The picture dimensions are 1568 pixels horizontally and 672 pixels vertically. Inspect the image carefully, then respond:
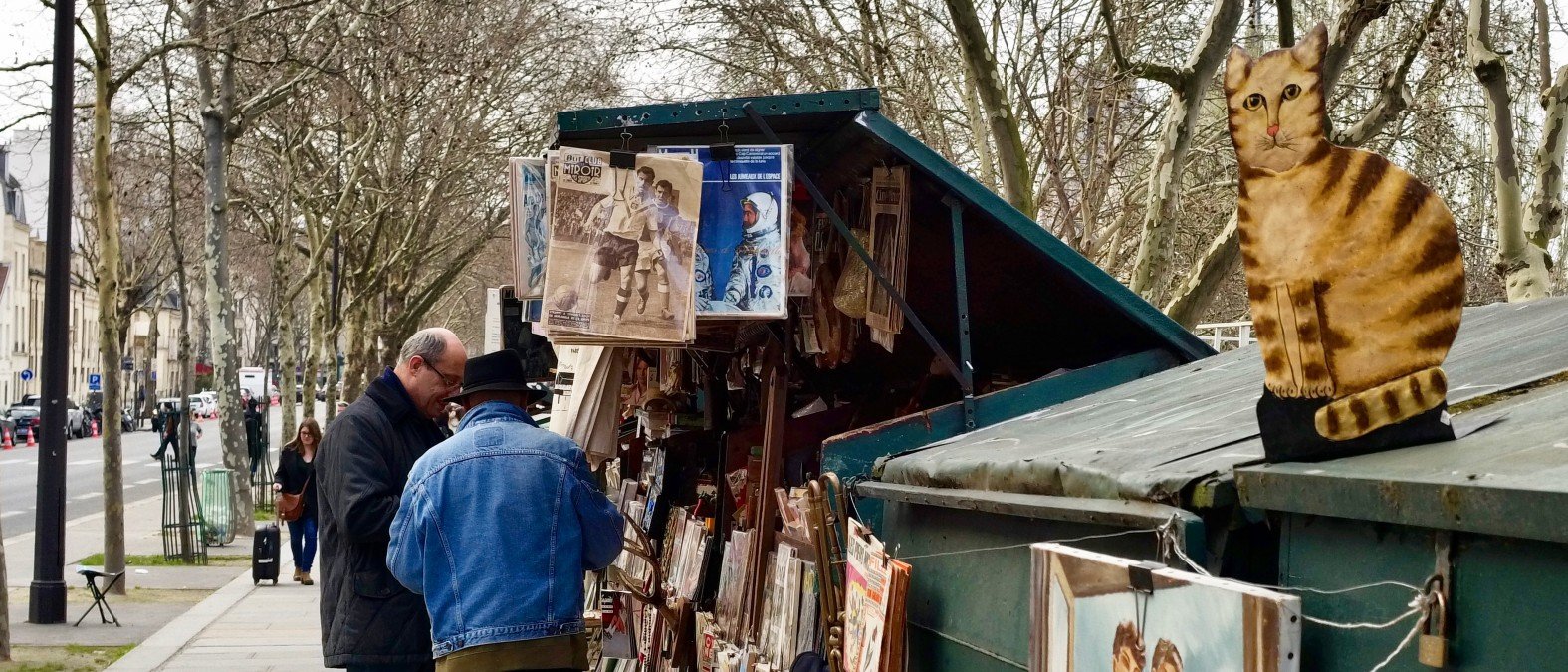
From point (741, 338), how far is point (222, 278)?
13.7 meters

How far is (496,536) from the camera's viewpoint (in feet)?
14.5

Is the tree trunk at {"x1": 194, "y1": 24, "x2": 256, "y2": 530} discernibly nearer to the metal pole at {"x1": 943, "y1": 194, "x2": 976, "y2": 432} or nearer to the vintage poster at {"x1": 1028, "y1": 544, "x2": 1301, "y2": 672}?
the metal pole at {"x1": 943, "y1": 194, "x2": 976, "y2": 432}

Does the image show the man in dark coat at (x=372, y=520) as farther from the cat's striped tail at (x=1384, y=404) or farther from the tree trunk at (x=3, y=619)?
the tree trunk at (x=3, y=619)

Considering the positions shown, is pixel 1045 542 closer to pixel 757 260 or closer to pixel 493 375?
pixel 757 260

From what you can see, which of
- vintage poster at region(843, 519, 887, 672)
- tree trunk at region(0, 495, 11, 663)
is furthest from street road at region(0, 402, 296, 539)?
vintage poster at region(843, 519, 887, 672)

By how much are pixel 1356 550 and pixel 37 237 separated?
95.6 metres

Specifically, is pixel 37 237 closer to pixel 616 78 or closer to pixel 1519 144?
pixel 616 78

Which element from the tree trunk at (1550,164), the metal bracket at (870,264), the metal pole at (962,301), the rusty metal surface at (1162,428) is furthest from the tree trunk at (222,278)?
the rusty metal surface at (1162,428)

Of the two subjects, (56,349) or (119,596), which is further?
(119,596)

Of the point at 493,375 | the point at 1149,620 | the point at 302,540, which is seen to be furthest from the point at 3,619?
the point at 1149,620

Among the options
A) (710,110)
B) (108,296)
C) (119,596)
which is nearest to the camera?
(710,110)

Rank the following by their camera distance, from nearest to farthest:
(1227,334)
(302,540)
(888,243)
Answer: (888,243) < (302,540) < (1227,334)

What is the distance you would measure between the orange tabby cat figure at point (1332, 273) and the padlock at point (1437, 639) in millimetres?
430

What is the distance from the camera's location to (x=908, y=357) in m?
7.14
